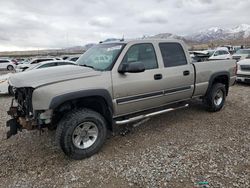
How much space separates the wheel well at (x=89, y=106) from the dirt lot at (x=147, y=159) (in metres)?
0.63

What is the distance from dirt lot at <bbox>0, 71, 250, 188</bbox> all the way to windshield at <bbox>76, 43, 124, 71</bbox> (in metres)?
1.51

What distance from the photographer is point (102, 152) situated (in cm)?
382

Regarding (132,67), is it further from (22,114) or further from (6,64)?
(6,64)

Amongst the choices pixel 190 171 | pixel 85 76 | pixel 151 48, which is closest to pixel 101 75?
pixel 85 76

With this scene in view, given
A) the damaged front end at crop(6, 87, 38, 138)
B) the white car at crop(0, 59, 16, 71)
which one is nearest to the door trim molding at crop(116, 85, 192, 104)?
the damaged front end at crop(6, 87, 38, 138)

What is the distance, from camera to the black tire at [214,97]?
18.2ft

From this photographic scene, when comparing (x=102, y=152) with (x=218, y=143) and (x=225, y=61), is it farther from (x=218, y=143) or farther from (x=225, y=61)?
(x=225, y=61)

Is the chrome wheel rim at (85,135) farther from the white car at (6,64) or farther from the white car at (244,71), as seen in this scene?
the white car at (6,64)

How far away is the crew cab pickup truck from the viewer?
3.28 metres

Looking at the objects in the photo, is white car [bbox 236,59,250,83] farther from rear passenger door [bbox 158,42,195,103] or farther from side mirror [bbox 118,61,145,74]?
side mirror [bbox 118,61,145,74]

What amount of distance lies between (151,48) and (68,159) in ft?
8.54

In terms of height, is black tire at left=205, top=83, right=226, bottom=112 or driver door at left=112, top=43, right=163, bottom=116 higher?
driver door at left=112, top=43, right=163, bottom=116

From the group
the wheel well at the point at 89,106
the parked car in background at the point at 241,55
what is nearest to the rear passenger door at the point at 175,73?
the wheel well at the point at 89,106

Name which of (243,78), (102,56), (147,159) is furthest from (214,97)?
(243,78)
